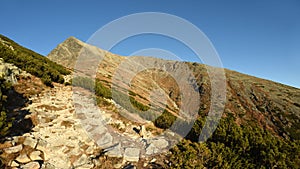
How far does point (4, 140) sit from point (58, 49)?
7972 centimetres

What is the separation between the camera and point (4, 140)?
8.23m

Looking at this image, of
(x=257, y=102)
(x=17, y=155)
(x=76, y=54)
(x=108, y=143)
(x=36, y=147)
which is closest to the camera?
(x=17, y=155)

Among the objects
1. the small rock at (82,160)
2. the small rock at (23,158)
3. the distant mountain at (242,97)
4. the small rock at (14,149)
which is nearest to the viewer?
the small rock at (23,158)

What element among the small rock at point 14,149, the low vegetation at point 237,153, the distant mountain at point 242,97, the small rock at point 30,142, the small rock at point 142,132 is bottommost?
the low vegetation at point 237,153

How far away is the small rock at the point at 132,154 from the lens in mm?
8961

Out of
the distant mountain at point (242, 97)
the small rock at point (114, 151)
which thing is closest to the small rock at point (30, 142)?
the small rock at point (114, 151)

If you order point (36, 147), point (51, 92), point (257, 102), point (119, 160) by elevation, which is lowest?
point (119, 160)

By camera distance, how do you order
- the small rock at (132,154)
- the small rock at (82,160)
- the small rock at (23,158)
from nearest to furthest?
the small rock at (23,158), the small rock at (82,160), the small rock at (132,154)

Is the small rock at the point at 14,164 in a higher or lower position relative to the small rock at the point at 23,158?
lower

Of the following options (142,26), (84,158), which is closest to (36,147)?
(84,158)

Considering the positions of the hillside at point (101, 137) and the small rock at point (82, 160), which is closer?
the small rock at point (82, 160)

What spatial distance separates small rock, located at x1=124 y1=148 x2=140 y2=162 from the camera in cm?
896

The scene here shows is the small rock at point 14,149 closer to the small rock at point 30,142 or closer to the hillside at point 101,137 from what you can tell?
the hillside at point 101,137

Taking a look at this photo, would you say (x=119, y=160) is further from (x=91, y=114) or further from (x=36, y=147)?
(x=91, y=114)
